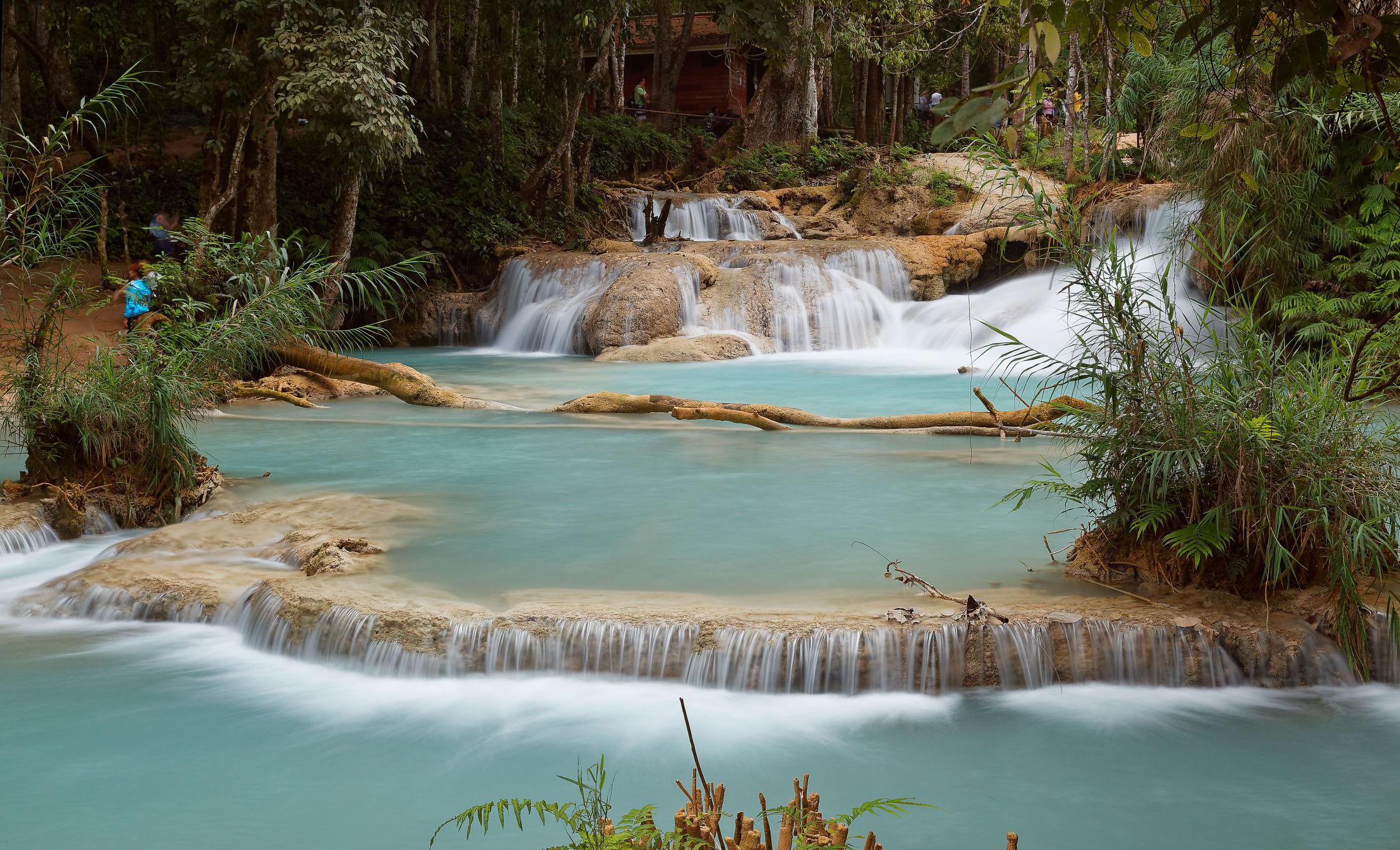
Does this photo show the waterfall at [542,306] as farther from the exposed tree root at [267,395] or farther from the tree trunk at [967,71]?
the exposed tree root at [267,395]

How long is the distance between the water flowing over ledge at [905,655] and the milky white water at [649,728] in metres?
0.07

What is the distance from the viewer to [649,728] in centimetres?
493

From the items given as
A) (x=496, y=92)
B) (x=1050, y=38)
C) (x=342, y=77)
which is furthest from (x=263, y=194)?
(x=1050, y=38)

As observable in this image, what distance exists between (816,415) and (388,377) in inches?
186

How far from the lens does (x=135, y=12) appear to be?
2042 centimetres

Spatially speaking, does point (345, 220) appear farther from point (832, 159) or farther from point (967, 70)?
point (832, 159)

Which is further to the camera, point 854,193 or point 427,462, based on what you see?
point 854,193

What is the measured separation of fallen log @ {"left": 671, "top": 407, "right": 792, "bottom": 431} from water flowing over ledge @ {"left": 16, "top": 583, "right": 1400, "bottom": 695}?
5353mm

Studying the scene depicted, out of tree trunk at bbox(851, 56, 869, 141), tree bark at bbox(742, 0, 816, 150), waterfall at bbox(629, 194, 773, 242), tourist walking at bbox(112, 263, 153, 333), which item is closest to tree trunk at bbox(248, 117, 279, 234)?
tourist walking at bbox(112, 263, 153, 333)

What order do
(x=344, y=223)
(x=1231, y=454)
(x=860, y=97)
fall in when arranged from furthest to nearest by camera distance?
(x=860, y=97), (x=344, y=223), (x=1231, y=454)

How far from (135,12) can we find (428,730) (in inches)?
762

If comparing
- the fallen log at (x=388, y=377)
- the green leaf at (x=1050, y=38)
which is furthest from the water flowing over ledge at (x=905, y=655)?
the fallen log at (x=388, y=377)

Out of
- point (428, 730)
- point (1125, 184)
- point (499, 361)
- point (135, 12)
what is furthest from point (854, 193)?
point (428, 730)

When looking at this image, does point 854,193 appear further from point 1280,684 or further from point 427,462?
point 1280,684
